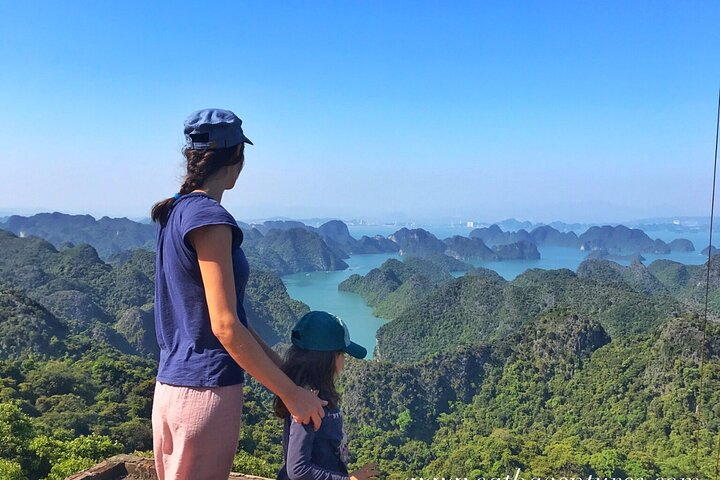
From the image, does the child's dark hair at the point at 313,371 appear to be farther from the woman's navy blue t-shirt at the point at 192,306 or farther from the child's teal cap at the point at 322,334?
the woman's navy blue t-shirt at the point at 192,306

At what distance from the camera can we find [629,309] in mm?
31156

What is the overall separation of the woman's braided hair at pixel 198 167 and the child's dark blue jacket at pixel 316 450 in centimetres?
54

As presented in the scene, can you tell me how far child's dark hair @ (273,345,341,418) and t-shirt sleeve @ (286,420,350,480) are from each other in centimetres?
9

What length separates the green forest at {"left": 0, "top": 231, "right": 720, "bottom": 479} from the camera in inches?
494

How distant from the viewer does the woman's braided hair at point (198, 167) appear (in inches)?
48.3

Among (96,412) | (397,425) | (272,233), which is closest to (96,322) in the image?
(397,425)

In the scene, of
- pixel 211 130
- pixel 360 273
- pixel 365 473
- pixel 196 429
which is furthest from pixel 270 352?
pixel 360 273

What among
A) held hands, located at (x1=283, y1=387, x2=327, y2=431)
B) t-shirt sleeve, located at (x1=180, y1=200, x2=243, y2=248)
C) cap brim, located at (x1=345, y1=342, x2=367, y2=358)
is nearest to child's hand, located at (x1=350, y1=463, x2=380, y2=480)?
held hands, located at (x1=283, y1=387, x2=327, y2=431)

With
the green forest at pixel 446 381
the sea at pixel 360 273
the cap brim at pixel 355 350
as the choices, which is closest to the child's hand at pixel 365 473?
the cap brim at pixel 355 350

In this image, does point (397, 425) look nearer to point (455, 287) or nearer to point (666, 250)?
point (455, 287)

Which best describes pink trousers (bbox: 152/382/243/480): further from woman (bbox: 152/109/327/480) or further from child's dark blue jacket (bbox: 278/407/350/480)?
child's dark blue jacket (bbox: 278/407/350/480)

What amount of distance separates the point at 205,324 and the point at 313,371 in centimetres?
31

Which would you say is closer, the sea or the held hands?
the held hands

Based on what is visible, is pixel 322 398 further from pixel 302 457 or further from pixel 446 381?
pixel 446 381
